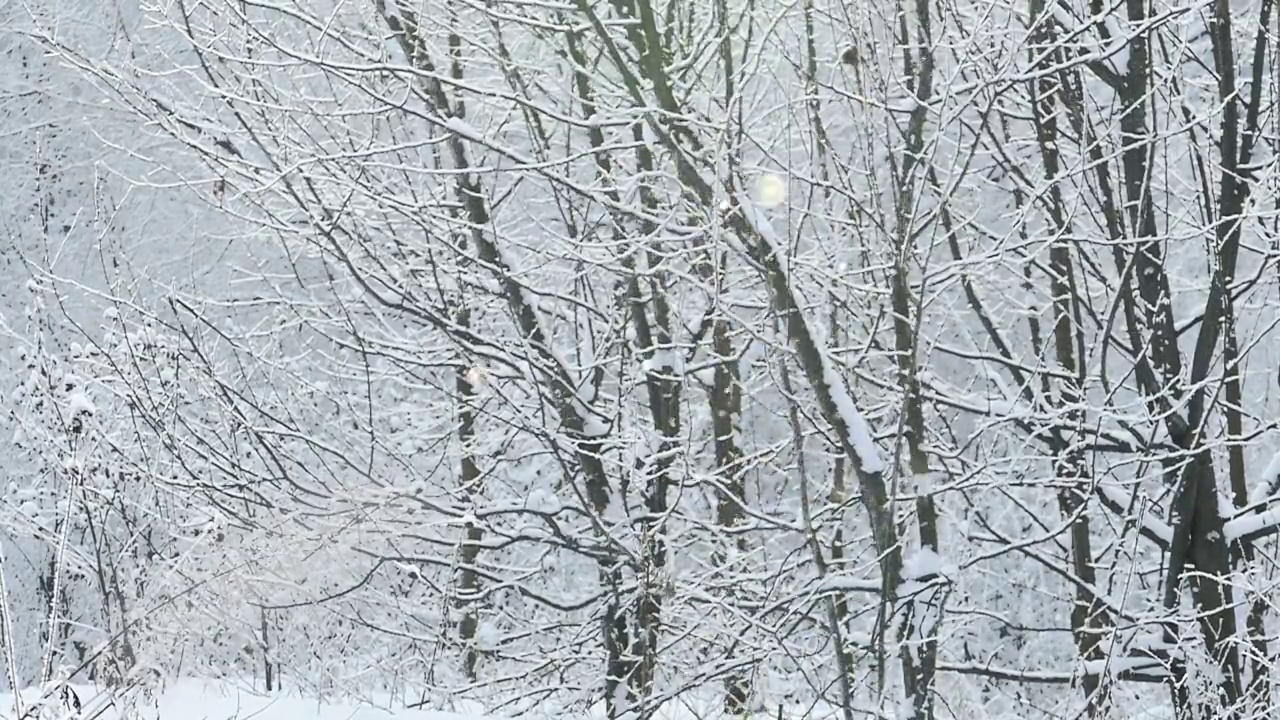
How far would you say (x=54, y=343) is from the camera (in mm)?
12922

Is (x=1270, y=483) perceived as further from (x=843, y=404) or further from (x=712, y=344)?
(x=712, y=344)

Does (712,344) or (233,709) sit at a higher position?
(712,344)

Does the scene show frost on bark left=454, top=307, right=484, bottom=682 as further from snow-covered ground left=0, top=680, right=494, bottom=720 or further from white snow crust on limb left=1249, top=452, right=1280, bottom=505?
white snow crust on limb left=1249, top=452, right=1280, bottom=505

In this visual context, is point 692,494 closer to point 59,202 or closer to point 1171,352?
point 1171,352

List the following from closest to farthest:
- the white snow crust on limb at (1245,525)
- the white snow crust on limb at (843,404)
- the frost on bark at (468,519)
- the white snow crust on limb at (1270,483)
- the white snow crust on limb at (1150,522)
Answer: the white snow crust on limb at (843,404), the white snow crust on limb at (1245,525), the white snow crust on limb at (1150,522), the white snow crust on limb at (1270,483), the frost on bark at (468,519)

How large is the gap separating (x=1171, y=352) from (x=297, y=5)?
13.0 feet

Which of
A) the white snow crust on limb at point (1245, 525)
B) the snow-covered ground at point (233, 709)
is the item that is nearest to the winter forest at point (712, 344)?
the white snow crust on limb at point (1245, 525)

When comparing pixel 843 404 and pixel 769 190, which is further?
pixel 769 190

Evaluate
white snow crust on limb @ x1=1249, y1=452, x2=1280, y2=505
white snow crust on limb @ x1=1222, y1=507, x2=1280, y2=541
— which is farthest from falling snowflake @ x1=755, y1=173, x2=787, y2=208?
white snow crust on limb @ x1=1249, y1=452, x2=1280, y2=505

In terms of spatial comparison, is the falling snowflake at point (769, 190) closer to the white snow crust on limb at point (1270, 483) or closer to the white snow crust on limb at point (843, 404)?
the white snow crust on limb at point (843, 404)

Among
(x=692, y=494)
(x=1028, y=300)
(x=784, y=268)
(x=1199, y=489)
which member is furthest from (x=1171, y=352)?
(x=692, y=494)

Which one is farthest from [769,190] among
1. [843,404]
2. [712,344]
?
[843,404]

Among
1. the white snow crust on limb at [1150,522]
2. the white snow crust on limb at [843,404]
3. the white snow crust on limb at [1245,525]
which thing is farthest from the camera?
the white snow crust on limb at [1150,522]

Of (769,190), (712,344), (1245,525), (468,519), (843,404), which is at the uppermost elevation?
(769,190)
